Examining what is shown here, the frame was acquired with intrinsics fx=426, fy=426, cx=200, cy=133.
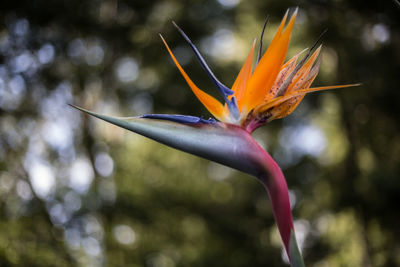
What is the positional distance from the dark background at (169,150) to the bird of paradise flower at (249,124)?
5.36ft

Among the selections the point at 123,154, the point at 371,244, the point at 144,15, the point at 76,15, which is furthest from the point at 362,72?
the point at 76,15

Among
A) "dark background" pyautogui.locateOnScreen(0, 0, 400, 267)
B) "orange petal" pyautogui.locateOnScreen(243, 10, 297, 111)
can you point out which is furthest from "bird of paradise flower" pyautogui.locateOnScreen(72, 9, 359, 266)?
"dark background" pyautogui.locateOnScreen(0, 0, 400, 267)

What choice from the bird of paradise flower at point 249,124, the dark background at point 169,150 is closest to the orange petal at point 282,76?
the bird of paradise flower at point 249,124

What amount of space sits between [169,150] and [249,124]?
2.23m

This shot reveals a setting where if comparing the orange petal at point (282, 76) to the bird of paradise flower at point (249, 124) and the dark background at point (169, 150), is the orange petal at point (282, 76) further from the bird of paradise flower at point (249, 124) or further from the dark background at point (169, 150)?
the dark background at point (169, 150)

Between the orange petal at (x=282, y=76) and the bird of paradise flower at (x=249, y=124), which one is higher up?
the orange petal at (x=282, y=76)

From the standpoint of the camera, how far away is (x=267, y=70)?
1.61 ft

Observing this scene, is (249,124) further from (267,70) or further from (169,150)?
(169,150)

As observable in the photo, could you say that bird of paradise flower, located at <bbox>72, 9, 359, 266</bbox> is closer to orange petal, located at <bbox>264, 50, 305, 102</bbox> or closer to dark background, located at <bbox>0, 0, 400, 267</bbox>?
orange petal, located at <bbox>264, 50, 305, 102</bbox>

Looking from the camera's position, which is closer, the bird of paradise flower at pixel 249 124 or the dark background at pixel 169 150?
the bird of paradise flower at pixel 249 124

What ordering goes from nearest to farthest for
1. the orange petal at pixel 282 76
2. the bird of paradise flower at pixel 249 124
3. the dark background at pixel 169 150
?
the bird of paradise flower at pixel 249 124, the orange petal at pixel 282 76, the dark background at pixel 169 150

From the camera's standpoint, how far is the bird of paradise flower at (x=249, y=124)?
1.43ft

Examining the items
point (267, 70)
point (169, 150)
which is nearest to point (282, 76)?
point (267, 70)

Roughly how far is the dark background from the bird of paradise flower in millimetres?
1634
